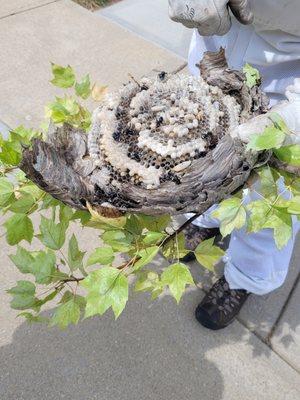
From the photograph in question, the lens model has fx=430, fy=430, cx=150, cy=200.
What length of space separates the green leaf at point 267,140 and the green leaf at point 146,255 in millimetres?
321

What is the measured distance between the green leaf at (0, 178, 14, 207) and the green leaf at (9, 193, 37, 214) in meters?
0.02

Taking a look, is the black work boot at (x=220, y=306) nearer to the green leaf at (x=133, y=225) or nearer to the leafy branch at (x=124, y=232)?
the leafy branch at (x=124, y=232)

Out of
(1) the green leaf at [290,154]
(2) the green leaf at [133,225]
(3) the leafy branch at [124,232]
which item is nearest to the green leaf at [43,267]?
(3) the leafy branch at [124,232]

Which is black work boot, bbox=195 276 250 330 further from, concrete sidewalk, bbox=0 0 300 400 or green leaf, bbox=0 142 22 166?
green leaf, bbox=0 142 22 166

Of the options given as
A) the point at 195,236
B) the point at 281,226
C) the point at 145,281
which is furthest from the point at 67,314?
the point at 195,236

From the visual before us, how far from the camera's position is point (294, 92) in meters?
1.24

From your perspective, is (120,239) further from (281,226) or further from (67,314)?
(281,226)

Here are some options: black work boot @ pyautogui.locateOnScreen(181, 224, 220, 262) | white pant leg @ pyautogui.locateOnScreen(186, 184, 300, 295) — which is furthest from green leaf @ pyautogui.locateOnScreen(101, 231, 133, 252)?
black work boot @ pyautogui.locateOnScreen(181, 224, 220, 262)

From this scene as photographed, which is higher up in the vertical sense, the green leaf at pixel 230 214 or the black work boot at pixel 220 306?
the green leaf at pixel 230 214

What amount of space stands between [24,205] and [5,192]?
7 cm

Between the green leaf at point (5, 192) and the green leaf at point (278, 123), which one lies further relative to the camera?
the green leaf at point (5, 192)

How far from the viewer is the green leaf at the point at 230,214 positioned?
38.5 inches

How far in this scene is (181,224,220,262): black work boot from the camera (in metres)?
2.45

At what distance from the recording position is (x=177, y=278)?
101 cm
